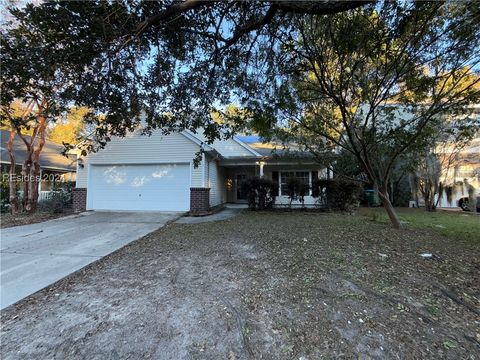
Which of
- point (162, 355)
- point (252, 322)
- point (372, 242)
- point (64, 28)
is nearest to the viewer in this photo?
point (162, 355)

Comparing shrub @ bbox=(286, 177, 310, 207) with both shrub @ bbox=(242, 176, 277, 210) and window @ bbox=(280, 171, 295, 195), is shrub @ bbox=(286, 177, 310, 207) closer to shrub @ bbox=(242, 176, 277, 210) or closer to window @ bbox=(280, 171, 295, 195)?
shrub @ bbox=(242, 176, 277, 210)

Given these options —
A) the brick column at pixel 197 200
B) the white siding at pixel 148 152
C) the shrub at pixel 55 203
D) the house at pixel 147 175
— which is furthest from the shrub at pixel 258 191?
the shrub at pixel 55 203

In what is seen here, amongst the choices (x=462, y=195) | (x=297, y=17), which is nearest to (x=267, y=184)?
(x=297, y=17)

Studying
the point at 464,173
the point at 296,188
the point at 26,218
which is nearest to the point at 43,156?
Result: the point at 26,218

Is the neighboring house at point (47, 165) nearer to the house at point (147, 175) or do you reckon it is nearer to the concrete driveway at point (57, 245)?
the house at point (147, 175)

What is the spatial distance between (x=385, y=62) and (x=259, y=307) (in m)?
6.40

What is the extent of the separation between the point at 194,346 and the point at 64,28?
192 inches

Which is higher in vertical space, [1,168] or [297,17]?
[297,17]

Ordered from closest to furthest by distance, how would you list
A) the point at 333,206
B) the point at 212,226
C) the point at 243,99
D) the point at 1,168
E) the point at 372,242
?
1. the point at 372,242
2. the point at 243,99
3. the point at 212,226
4. the point at 333,206
5. the point at 1,168

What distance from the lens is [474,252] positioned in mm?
5676

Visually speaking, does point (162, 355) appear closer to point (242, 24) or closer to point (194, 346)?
point (194, 346)

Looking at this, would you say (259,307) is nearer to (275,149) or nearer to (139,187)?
(275,149)

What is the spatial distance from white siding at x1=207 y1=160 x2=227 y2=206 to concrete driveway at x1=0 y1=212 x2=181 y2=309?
9.81ft

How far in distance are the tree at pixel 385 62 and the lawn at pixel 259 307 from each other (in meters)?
3.80
